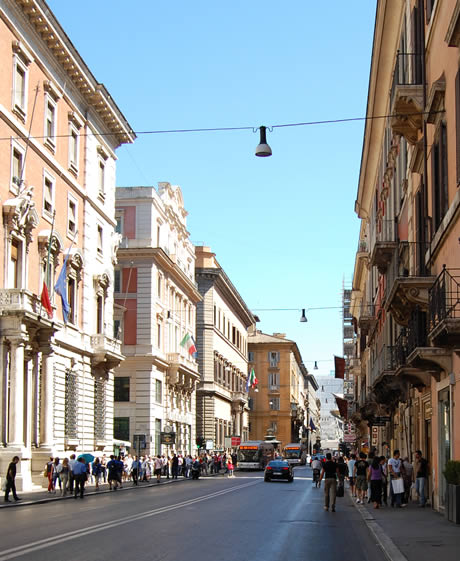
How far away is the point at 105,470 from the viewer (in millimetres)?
46906

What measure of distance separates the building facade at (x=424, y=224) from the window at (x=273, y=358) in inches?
3597

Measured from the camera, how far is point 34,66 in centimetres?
3834

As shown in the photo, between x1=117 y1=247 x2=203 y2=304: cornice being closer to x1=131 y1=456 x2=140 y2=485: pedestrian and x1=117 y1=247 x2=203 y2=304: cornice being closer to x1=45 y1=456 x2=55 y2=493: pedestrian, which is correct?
x1=131 y1=456 x2=140 y2=485: pedestrian

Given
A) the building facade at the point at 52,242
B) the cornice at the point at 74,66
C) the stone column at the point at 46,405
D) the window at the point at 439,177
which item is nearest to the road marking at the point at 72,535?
the window at the point at 439,177

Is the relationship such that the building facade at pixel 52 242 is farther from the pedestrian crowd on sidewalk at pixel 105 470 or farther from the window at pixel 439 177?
the window at pixel 439 177

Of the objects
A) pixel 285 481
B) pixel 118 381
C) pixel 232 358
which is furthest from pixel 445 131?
pixel 232 358

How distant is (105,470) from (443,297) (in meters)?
32.1

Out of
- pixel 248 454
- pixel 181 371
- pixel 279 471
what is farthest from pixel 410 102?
pixel 248 454

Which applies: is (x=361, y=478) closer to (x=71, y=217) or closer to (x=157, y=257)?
(x=71, y=217)

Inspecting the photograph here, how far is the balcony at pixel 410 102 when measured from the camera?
23.9 meters

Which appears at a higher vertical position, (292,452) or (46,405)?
(46,405)

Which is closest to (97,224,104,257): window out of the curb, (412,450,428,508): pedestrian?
(412,450,428,508): pedestrian

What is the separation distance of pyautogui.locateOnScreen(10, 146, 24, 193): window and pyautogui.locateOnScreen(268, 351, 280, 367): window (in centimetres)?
9600

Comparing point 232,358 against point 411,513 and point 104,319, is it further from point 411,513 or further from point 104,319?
point 411,513
